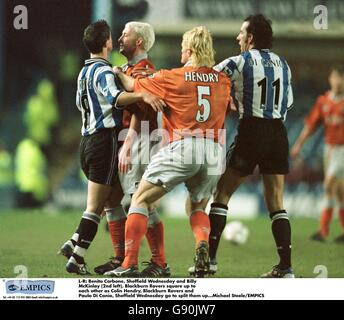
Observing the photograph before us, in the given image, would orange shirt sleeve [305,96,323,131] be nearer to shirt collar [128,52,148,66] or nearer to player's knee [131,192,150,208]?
shirt collar [128,52,148,66]

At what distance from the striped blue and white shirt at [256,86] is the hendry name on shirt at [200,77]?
10.5 inches

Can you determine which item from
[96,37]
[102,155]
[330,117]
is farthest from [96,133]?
[330,117]

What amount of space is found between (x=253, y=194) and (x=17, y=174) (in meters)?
3.39

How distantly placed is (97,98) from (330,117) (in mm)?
3482

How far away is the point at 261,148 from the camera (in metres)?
5.66

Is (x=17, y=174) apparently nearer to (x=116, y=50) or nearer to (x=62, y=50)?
(x=62, y=50)

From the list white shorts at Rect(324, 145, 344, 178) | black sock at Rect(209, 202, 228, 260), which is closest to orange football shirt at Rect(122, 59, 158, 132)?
black sock at Rect(209, 202, 228, 260)

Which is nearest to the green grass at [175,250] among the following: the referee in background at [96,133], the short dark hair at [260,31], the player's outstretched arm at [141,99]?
the referee in background at [96,133]

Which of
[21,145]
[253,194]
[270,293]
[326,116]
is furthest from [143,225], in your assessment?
[21,145]

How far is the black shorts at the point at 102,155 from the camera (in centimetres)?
564

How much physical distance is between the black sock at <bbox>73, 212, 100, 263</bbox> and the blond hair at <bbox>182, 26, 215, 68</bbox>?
1273 mm

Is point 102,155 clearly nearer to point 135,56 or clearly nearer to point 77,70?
point 135,56

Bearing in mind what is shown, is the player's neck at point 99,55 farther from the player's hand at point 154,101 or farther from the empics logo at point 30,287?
the empics logo at point 30,287

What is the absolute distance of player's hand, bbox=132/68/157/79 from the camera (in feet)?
18.0
